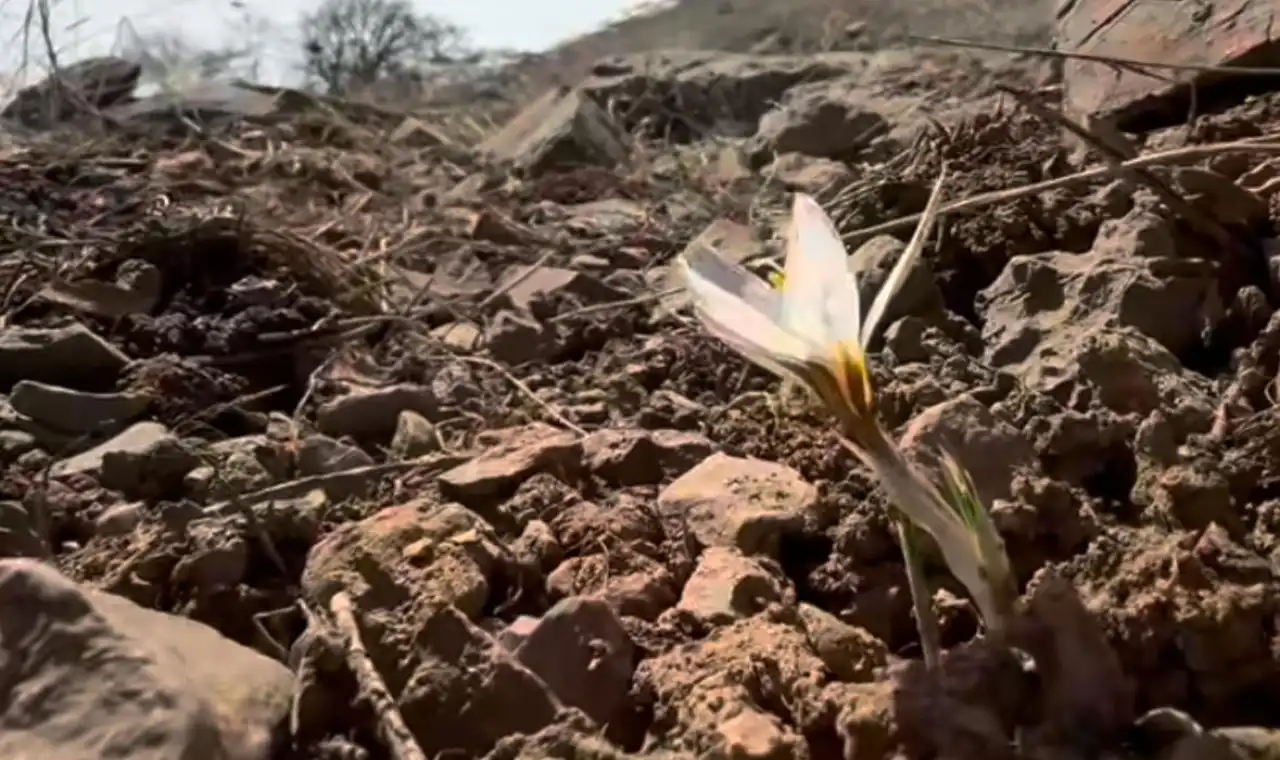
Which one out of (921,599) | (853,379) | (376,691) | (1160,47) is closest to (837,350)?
(853,379)

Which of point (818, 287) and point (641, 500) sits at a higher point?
point (818, 287)

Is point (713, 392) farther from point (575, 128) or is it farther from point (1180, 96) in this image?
point (575, 128)

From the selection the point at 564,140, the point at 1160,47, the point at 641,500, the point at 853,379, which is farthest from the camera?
the point at 564,140

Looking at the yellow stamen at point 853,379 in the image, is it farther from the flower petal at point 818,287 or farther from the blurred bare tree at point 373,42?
the blurred bare tree at point 373,42

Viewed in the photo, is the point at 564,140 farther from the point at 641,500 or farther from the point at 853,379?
the point at 853,379

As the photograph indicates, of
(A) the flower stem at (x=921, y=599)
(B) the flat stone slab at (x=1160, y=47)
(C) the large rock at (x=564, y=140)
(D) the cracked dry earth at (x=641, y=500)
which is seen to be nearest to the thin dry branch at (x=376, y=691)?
(D) the cracked dry earth at (x=641, y=500)

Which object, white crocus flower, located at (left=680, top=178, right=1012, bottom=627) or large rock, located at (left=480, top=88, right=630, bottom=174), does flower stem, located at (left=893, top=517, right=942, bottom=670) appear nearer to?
white crocus flower, located at (left=680, top=178, right=1012, bottom=627)

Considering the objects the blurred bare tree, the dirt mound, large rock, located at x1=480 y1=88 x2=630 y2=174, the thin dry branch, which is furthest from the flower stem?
the blurred bare tree
